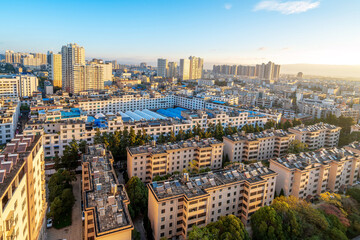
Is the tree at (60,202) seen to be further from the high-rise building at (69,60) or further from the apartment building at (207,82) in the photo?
the apartment building at (207,82)

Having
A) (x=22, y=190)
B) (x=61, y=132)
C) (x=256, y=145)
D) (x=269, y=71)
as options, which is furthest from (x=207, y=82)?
(x=22, y=190)

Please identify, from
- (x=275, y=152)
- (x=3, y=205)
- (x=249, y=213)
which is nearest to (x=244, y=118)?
(x=275, y=152)

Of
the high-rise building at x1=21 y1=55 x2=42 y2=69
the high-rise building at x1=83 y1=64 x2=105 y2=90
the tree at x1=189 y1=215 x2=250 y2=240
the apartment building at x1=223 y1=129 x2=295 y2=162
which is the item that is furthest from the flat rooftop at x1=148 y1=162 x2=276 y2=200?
the high-rise building at x1=21 y1=55 x2=42 y2=69

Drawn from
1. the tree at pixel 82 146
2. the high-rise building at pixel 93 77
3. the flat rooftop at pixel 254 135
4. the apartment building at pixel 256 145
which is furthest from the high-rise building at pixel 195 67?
the tree at pixel 82 146

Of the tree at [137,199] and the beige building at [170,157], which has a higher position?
the beige building at [170,157]

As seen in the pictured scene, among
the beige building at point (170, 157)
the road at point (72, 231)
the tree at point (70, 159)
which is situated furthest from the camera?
the tree at point (70, 159)

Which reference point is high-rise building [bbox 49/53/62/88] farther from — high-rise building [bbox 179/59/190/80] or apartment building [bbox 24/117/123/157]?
high-rise building [bbox 179/59/190/80]
